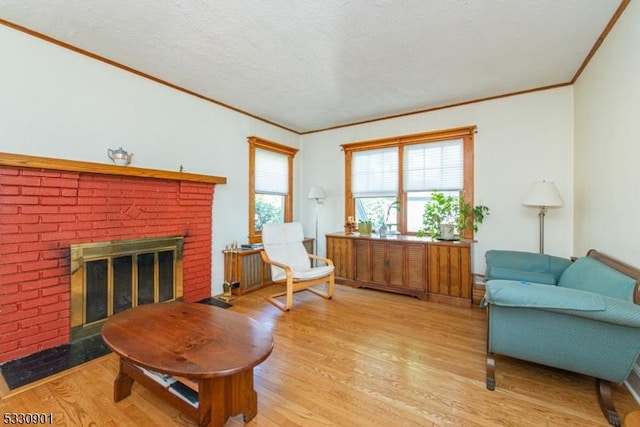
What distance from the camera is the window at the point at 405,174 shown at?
12.7 feet

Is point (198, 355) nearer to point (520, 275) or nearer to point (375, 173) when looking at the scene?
point (520, 275)

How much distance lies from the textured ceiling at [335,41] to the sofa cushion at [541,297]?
193 centimetres

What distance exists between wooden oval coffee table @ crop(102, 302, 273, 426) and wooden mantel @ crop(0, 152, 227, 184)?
1.31 meters

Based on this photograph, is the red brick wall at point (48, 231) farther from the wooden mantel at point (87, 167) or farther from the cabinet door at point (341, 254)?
the cabinet door at point (341, 254)

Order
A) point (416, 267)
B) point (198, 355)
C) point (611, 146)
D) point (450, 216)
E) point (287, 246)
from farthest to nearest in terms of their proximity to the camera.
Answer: point (287, 246), point (450, 216), point (416, 267), point (611, 146), point (198, 355)

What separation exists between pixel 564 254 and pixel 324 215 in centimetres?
332


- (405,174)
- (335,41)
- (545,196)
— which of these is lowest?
(545,196)

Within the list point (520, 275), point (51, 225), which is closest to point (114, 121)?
point (51, 225)

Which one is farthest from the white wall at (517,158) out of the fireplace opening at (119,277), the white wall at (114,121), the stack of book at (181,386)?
the fireplace opening at (119,277)

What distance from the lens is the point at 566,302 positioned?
159 cm

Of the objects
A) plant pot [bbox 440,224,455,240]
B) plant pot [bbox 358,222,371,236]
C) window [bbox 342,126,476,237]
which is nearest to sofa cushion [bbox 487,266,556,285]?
plant pot [bbox 440,224,455,240]

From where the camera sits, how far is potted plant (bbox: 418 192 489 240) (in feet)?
12.2

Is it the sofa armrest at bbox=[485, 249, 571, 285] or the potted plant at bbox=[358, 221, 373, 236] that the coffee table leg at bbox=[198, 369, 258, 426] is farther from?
the potted plant at bbox=[358, 221, 373, 236]

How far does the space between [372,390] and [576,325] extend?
1.26 meters
